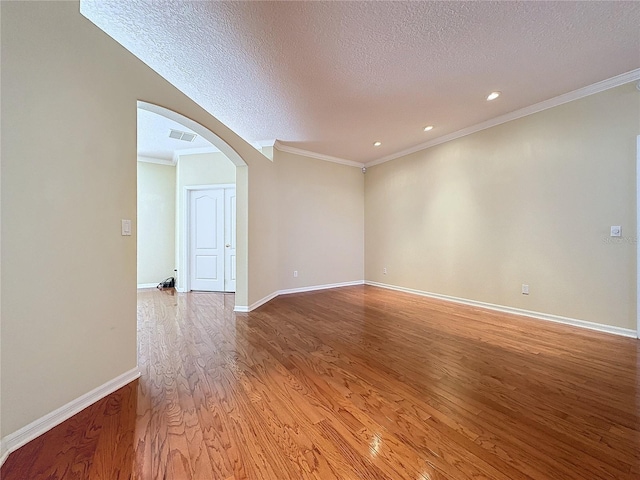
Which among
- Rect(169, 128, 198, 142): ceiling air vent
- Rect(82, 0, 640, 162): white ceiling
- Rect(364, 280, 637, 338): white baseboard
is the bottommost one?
Rect(364, 280, 637, 338): white baseboard

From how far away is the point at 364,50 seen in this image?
2229 mm

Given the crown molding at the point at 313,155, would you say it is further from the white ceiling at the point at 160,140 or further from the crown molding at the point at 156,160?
the crown molding at the point at 156,160

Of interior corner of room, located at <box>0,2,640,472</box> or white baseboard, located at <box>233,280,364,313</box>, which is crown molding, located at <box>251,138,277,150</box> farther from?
white baseboard, located at <box>233,280,364,313</box>

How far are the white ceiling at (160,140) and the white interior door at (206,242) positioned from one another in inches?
34.0

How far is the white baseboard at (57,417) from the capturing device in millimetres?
1212

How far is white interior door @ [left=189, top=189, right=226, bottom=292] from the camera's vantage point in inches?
201

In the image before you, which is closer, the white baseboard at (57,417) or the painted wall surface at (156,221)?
the white baseboard at (57,417)

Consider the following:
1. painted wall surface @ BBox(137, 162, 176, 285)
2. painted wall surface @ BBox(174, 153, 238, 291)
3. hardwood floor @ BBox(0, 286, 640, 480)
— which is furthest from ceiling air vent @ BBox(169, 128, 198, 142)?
hardwood floor @ BBox(0, 286, 640, 480)

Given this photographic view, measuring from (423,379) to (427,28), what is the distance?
2.69 metres

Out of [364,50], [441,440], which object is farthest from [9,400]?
[364,50]

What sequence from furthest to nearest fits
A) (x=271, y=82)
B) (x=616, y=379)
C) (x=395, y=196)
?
(x=395, y=196), (x=271, y=82), (x=616, y=379)

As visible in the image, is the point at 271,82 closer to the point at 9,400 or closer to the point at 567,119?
the point at 9,400

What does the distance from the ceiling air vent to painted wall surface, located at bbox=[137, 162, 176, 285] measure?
1603 mm

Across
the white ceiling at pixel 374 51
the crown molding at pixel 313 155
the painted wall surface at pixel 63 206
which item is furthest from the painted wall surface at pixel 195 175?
the painted wall surface at pixel 63 206
